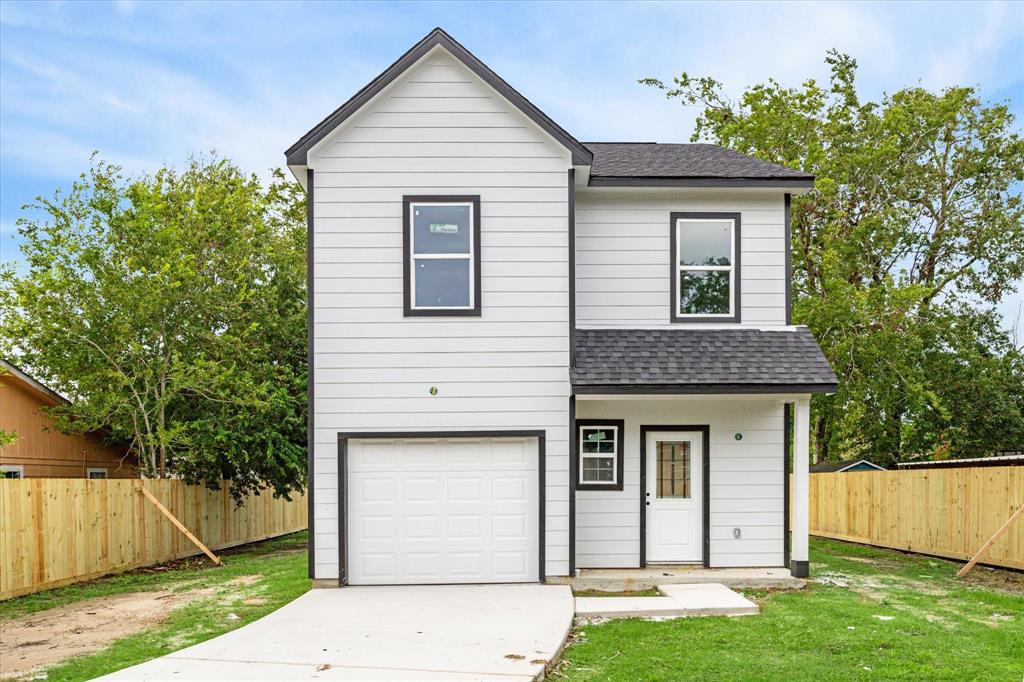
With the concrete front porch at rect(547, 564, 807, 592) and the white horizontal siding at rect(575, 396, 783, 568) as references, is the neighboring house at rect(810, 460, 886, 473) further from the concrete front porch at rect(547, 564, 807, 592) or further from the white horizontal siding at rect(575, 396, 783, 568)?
the concrete front porch at rect(547, 564, 807, 592)

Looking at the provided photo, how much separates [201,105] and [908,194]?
→ 67.5 feet

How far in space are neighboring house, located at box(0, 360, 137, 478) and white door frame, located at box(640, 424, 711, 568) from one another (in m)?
12.1

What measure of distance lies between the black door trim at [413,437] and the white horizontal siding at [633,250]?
2082 millimetres

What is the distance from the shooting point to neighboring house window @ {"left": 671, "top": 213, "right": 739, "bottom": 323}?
12836mm

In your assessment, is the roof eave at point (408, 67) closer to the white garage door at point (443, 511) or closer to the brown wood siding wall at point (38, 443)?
the white garage door at point (443, 511)

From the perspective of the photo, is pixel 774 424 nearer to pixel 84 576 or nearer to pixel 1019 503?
pixel 1019 503

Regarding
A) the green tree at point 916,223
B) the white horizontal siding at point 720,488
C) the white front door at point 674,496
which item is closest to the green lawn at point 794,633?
the white horizontal siding at point 720,488

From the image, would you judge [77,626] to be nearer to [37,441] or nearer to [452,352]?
[452,352]

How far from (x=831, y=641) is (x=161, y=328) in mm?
14621

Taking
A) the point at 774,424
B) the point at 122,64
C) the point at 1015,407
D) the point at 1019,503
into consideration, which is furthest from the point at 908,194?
the point at 122,64

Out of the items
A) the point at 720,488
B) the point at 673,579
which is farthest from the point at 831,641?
the point at 720,488

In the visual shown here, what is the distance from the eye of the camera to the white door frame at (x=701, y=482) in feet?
41.3

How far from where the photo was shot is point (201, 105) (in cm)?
2492

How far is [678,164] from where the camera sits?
13.5 meters
